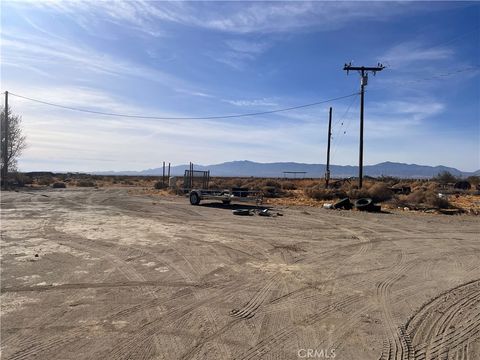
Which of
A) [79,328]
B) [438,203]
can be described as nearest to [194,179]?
[438,203]

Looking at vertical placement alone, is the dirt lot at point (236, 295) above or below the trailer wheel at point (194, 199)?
below

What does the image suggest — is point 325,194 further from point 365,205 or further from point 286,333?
point 286,333

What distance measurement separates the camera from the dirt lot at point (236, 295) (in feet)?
16.7

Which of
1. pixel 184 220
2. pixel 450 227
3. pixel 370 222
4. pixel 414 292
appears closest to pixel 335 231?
pixel 370 222

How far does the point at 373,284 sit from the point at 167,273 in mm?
3932

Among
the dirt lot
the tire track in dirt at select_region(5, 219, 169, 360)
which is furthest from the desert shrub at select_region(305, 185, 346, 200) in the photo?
the tire track in dirt at select_region(5, 219, 169, 360)

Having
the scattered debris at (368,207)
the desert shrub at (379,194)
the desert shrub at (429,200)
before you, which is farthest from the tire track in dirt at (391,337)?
the desert shrub at (379,194)

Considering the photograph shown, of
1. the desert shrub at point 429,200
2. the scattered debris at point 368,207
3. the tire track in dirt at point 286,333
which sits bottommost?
the tire track in dirt at point 286,333

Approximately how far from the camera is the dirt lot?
5082 millimetres

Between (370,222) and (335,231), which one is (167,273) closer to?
(335,231)

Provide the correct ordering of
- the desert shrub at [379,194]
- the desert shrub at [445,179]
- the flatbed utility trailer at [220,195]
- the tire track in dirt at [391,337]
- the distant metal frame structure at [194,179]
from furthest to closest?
the desert shrub at [445,179] < the distant metal frame structure at [194,179] < the desert shrub at [379,194] < the flatbed utility trailer at [220,195] < the tire track in dirt at [391,337]

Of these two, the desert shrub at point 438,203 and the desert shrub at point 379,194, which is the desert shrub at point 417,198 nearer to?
the desert shrub at point 379,194

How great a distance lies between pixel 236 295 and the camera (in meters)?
7.02

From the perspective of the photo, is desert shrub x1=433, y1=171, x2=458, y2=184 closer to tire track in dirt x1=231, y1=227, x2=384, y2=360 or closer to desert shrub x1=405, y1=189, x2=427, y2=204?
desert shrub x1=405, y1=189, x2=427, y2=204
